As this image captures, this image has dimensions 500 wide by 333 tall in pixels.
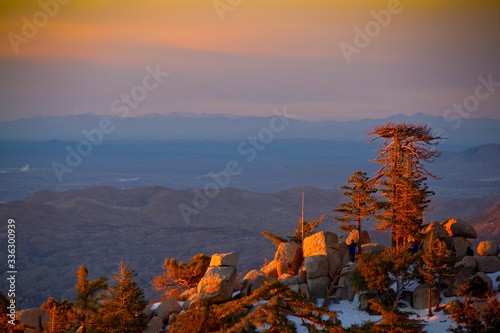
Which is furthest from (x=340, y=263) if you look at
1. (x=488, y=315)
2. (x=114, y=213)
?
(x=114, y=213)

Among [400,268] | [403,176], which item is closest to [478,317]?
[400,268]

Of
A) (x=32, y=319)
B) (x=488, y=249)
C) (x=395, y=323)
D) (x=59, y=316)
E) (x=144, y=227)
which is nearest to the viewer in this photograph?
(x=395, y=323)

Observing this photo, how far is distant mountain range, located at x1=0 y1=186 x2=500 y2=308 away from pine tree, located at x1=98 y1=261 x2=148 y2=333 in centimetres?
4380

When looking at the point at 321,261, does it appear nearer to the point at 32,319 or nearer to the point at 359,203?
the point at 359,203

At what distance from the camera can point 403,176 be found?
3641cm

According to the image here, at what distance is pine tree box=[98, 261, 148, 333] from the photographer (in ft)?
97.7

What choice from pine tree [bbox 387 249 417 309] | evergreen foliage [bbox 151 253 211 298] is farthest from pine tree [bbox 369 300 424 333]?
evergreen foliage [bbox 151 253 211 298]

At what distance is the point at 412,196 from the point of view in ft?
115

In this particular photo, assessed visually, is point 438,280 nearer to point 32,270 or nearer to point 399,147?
point 399,147

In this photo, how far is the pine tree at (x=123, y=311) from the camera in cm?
2978

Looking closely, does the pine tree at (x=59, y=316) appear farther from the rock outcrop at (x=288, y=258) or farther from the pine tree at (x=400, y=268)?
the pine tree at (x=400, y=268)

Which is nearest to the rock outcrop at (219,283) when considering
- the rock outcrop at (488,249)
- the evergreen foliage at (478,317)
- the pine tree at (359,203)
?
the pine tree at (359,203)

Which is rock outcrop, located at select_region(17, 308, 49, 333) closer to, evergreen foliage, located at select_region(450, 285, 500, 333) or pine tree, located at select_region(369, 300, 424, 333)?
pine tree, located at select_region(369, 300, 424, 333)

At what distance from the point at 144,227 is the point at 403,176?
101 meters
